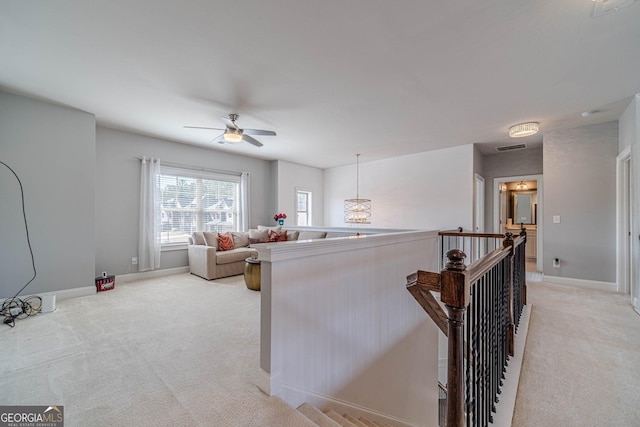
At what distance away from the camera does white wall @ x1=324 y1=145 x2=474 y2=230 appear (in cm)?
535

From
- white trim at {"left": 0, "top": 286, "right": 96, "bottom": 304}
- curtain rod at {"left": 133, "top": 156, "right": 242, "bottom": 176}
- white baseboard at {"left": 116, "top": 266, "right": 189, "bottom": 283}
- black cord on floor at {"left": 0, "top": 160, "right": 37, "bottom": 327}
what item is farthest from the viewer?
curtain rod at {"left": 133, "top": 156, "right": 242, "bottom": 176}

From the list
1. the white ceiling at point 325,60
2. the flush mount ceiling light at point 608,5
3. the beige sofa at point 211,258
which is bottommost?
the beige sofa at point 211,258

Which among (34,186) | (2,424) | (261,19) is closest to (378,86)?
(261,19)

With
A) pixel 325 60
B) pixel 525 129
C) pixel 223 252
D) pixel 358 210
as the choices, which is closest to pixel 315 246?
pixel 325 60

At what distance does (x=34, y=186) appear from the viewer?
330cm

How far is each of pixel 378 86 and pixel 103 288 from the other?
16.1 feet

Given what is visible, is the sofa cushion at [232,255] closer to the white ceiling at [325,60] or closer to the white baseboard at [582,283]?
the white ceiling at [325,60]

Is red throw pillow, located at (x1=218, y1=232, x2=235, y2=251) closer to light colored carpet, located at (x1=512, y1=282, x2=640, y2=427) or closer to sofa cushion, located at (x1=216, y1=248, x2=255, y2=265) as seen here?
sofa cushion, located at (x1=216, y1=248, x2=255, y2=265)

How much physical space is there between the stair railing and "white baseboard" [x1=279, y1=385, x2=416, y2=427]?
0.92 m

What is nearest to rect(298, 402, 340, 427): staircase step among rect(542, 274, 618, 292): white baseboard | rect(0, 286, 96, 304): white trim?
rect(0, 286, 96, 304): white trim

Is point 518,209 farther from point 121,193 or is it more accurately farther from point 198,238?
point 121,193

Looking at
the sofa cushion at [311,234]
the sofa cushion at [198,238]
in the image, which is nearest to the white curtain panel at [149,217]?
the sofa cushion at [198,238]

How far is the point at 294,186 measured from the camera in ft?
23.8

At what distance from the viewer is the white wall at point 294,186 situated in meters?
6.86
